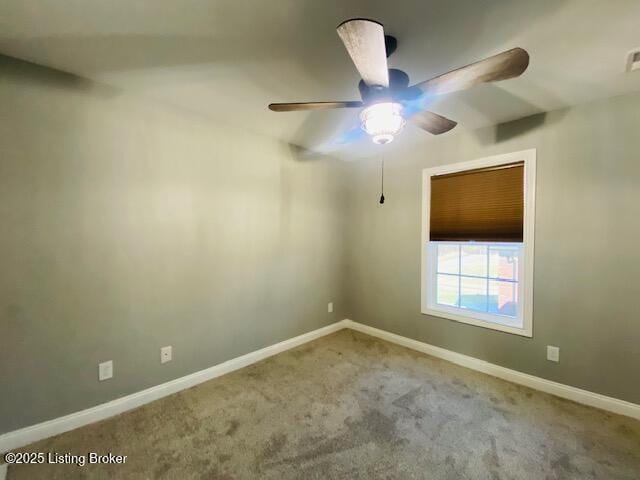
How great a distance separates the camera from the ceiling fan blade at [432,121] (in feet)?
5.76

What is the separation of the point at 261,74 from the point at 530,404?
10.2 feet

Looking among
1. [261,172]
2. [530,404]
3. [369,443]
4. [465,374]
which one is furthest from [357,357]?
[261,172]

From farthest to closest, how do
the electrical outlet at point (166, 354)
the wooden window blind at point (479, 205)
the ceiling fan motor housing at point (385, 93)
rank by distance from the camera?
the wooden window blind at point (479, 205), the electrical outlet at point (166, 354), the ceiling fan motor housing at point (385, 93)

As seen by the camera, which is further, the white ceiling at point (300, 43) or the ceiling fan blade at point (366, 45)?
the white ceiling at point (300, 43)

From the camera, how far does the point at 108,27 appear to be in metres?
1.44

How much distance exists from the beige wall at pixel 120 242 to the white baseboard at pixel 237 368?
6 cm

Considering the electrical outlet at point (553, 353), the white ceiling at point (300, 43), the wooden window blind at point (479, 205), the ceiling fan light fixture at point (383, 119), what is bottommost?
the electrical outlet at point (553, 353)

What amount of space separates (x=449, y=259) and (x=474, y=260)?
0.82ft

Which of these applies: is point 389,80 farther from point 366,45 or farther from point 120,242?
point 120,242

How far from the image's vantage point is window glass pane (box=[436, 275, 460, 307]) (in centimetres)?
305

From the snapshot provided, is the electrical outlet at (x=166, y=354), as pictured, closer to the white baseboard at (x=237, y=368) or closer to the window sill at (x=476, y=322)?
the white baseboard at (x=237, y=368)

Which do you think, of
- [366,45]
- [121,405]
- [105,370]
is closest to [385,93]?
[366,45]

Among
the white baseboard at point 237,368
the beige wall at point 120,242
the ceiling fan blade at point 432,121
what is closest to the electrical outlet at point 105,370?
the beige wall at point 120,242

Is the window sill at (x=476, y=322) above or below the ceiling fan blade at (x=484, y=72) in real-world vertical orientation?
below
